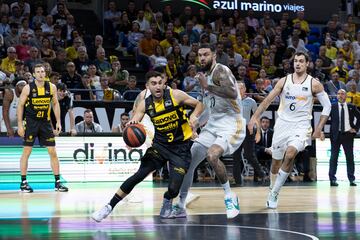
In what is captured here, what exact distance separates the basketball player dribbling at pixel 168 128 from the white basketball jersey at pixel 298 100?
2.03m

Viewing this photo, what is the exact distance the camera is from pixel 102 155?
1698 centimetres

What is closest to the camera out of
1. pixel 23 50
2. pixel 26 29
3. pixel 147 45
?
pixel 23 50

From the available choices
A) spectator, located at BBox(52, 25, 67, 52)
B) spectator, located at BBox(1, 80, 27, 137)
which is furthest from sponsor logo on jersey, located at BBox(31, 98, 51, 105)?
spectator, located at BBox(52, 25, 67, 52)

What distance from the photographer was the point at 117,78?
1967 cm

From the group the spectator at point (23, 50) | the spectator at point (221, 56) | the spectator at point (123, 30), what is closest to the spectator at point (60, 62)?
the spectator at point (23, 50)

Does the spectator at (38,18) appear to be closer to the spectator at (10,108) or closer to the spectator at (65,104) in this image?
the spectator at (65,104)

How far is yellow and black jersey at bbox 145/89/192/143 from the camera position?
9289 millimetres

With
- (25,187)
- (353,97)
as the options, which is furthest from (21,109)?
(353,97)

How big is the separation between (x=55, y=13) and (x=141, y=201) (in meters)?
10.9

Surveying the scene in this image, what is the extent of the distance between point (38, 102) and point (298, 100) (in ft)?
17.7

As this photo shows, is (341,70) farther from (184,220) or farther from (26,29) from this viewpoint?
(184,220)

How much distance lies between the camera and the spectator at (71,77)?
60.7 ft

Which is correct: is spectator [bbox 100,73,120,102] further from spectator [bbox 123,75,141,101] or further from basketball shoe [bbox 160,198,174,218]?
basketball shoe [bbox 160,198,174,218]

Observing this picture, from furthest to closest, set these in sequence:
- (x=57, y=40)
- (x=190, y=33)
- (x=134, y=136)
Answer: (x=190, y=33) → (x=57, y=40) → (x=134, y=136)
